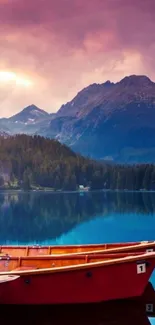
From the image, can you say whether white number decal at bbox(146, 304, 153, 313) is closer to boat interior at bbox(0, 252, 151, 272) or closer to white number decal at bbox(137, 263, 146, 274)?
white number decal at bbox(137, 263, 146, 274)

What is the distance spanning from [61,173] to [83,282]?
4641 inches

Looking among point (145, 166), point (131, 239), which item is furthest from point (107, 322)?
point (145, 166)

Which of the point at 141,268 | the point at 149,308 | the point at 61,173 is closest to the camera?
the point at 141,268

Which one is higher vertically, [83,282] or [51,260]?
[51,260]

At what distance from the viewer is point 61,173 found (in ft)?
420

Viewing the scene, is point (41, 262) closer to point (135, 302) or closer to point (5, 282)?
point (5, 282)

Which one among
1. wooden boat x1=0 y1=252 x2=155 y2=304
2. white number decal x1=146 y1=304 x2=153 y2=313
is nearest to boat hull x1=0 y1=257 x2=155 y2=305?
wooden boat x1=0 y1=252 x2=155 y2=304

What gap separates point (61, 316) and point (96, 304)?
99 cm

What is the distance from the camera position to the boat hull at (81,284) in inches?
396

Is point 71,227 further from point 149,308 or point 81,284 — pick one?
point 81,284

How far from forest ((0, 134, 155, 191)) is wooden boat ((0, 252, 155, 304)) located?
105857mm

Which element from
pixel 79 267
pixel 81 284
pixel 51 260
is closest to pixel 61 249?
pixel 51 260

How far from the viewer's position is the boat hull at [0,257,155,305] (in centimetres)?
1005

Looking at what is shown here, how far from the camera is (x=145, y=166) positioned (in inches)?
4717
